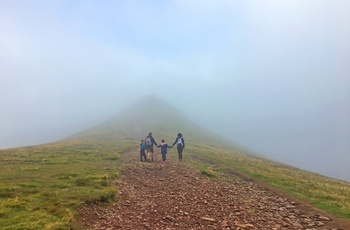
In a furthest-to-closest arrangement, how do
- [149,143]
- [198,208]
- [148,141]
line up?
[149,143] → [148,141] → [198,208]

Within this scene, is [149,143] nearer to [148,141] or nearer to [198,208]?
[148,141]

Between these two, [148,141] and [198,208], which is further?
[148,141]

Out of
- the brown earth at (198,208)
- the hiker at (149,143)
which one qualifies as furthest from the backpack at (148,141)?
the brown earth at (198,208)

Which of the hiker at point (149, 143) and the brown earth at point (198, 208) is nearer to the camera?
the brown earth at point (198, 208)

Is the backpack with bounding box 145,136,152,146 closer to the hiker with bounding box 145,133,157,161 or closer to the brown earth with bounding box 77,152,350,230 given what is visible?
the hiker with bounding box 145,133,157,161

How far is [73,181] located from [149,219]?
987 cm

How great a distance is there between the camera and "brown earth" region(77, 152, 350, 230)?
53.5ft

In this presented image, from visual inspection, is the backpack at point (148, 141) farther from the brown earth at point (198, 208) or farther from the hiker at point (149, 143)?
the brown earth at point (198, 208)

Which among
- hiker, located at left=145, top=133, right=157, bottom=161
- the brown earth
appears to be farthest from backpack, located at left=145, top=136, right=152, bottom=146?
the brown earth

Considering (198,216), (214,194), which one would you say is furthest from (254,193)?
(198,216)

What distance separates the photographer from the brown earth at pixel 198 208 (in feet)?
53.5

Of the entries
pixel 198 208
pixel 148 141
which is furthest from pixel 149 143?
pixel 198 208

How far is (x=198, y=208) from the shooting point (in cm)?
1920

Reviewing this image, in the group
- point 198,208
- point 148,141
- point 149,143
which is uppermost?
point 148,141
